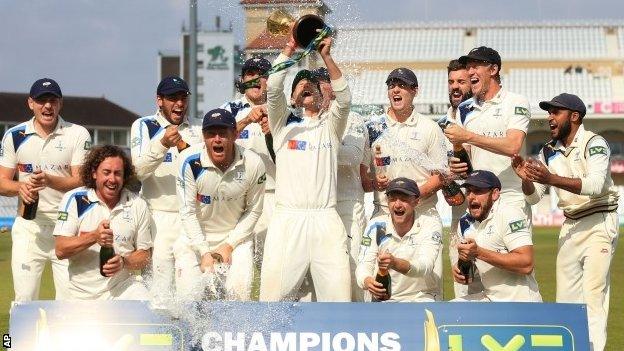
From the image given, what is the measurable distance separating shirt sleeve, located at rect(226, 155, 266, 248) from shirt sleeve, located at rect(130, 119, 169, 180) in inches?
31.2

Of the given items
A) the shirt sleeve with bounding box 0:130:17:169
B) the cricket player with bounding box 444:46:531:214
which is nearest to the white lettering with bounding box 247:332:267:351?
the cricket player with bounding box 444:46:531:214

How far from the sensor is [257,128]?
9375 millimetres

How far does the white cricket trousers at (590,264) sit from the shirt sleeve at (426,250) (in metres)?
1.38

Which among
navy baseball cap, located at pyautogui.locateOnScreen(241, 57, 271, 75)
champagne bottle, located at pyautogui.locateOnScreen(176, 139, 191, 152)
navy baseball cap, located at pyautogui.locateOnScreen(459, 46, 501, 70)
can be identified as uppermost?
navy baseball cap, located at pyautogui.locateOnScreen(241, 57, 271, 75)

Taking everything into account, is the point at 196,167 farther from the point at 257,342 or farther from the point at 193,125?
the point at 257,342

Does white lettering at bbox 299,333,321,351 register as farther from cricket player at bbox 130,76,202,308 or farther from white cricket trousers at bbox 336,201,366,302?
cricket player at bbox 130,76,202,308

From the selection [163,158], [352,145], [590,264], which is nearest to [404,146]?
[352,145]

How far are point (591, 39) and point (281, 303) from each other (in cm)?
7082

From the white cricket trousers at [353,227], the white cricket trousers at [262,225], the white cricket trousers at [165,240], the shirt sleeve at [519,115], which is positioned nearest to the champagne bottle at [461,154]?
the shirt sleeve at [519,115]

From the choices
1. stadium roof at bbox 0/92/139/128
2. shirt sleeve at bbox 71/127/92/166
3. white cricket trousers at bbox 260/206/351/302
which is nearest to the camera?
white cricket trousers at bbox 260/206/351/302

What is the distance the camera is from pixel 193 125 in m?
9.39

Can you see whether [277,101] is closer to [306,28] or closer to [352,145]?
[306,28]

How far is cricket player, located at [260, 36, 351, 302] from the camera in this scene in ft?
26.1

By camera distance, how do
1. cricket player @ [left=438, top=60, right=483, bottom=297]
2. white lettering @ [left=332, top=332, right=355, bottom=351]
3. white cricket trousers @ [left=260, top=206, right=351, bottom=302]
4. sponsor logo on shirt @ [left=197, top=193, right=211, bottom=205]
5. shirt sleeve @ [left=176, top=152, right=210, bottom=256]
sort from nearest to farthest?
white lettering @ [left=332, top=332, right=355, bottom=351]
white cricket trousers @ [left=260, top=206, right=351, bottom=302]
shirt sleeve @ [left=176, top=152, right=210, bottom=256]
sponsor logo on shirt @ [left=197, top=193, right=211, bottom=205]
cricket player @ [left=438, top=60, right=483, bottom=297]
